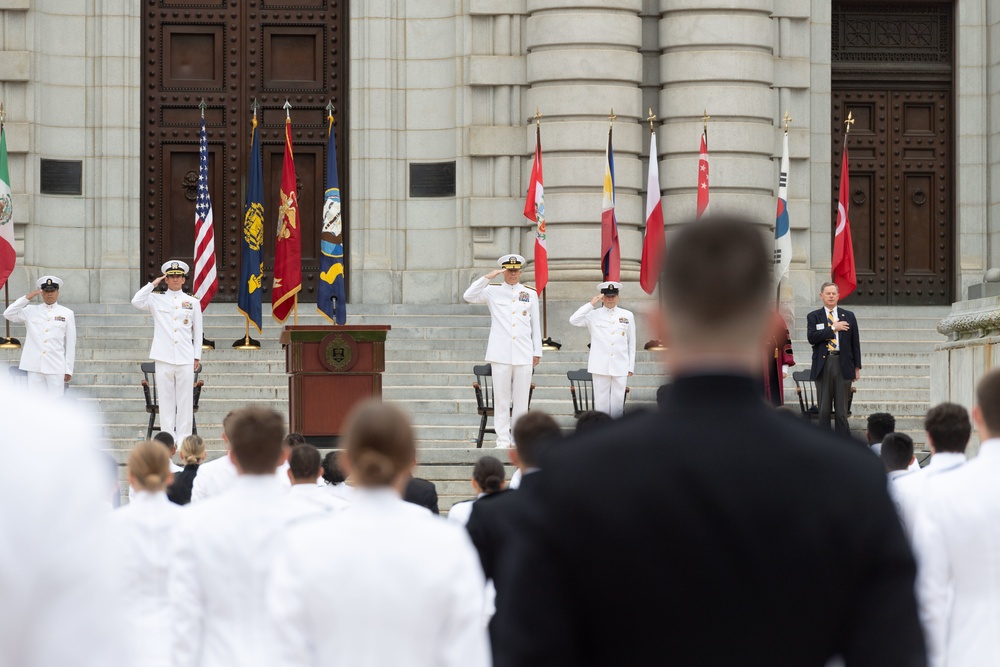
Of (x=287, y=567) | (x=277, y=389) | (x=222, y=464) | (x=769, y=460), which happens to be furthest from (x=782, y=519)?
(x=277, y=389)

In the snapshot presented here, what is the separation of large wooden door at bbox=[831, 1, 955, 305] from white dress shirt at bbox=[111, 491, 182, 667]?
57.1 ft

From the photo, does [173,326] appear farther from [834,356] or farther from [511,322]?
[834,356]

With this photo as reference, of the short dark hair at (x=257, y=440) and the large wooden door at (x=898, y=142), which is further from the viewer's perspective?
the large wooden door at (x=898, y=142)

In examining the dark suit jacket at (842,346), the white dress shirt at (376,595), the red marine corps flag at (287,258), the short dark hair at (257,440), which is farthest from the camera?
the red marine corps flag at (287,258)

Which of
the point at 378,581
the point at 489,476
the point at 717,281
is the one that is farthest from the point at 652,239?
the point at 717,281

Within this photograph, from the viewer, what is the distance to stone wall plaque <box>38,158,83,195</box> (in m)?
20.5

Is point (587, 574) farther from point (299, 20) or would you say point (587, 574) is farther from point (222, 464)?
point (299, 20)

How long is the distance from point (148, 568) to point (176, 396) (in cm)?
1067

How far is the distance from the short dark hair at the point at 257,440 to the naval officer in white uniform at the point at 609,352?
11435 millimetres

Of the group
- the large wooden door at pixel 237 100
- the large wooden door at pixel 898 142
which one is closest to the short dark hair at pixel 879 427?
the large wooden door at pixel 237 100

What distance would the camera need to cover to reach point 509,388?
16.2 metres

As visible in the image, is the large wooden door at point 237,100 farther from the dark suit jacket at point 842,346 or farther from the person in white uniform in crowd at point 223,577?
the person in white uniform in crowd at point 223,577

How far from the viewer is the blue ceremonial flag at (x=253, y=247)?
18.0m

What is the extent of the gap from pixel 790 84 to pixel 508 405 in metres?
7.42
